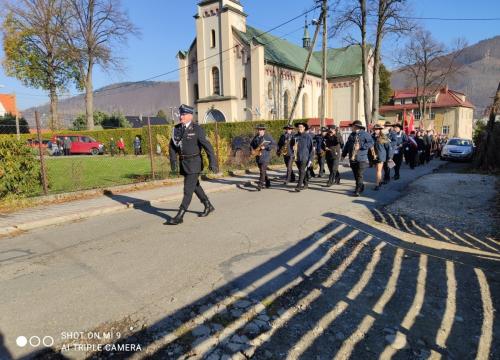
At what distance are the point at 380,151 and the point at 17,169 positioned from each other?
31.3 ft

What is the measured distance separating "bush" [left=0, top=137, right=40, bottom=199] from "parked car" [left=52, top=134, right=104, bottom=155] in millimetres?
23451

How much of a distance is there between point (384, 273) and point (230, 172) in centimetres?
989

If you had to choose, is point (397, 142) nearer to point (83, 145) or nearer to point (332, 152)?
point (332, 152)

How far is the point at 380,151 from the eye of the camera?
1082cm

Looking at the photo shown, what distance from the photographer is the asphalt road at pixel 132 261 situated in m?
3.31

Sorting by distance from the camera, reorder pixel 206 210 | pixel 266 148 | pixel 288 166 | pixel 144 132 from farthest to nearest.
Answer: pixel 144 132 < pixel 288 166 < pixel 266 148 < pixel 206 210

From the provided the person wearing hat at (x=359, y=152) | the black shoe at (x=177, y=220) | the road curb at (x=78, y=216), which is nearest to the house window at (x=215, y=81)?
the road curb at (x=78, y=216)

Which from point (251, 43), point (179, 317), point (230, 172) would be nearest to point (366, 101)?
point (251, 43)

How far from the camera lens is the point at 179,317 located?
10.7ft

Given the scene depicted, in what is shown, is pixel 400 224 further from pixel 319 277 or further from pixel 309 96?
pixel 309 96

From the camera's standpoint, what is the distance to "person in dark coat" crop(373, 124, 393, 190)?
10.6 metres

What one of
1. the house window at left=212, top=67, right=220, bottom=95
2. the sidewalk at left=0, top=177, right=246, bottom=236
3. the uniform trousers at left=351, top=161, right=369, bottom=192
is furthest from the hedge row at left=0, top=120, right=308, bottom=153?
the sidewalk at left=0, top=177, right=246, bottom=236

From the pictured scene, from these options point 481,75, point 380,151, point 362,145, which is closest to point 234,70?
point 380,151

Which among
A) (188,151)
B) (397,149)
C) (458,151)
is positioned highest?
(188,151)
